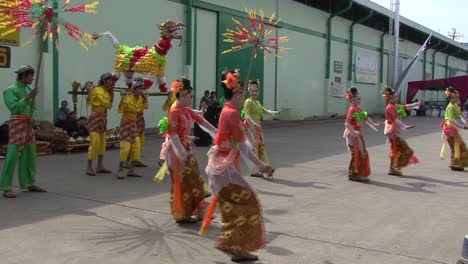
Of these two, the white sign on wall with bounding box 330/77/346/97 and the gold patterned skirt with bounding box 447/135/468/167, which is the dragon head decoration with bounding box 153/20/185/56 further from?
the white sign on wall with bounding box 330/77/346/97

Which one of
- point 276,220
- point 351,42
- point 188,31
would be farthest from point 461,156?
point 351,42

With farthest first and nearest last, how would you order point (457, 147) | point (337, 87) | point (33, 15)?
point (337, 87)
point (457, 147)
point (33, 15)

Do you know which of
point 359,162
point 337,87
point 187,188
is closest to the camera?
point 187,188

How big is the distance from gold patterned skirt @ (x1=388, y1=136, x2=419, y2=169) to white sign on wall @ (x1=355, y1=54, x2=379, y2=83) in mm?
21461

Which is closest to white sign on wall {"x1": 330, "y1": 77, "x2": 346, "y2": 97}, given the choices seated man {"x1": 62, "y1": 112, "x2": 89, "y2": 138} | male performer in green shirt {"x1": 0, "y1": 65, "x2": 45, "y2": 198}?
seated man {"x1": 62, "y1": 112, "x2": 89, "y2": 138}

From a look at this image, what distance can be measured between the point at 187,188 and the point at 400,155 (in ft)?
17.9

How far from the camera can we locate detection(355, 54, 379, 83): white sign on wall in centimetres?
3091

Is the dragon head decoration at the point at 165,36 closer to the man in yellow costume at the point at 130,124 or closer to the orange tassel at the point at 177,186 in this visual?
the man in yellow costume at the point at 130,124

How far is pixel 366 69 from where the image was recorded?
105 ft

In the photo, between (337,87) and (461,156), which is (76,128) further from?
(337,87)

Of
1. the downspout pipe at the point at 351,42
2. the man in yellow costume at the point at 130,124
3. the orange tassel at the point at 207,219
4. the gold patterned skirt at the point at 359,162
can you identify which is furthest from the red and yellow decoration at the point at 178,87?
the downspout pipe at the point at 351,42

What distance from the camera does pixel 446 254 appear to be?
4938mm

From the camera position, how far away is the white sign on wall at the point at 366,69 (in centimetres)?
3091

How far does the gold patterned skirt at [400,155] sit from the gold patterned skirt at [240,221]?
19.4ft
